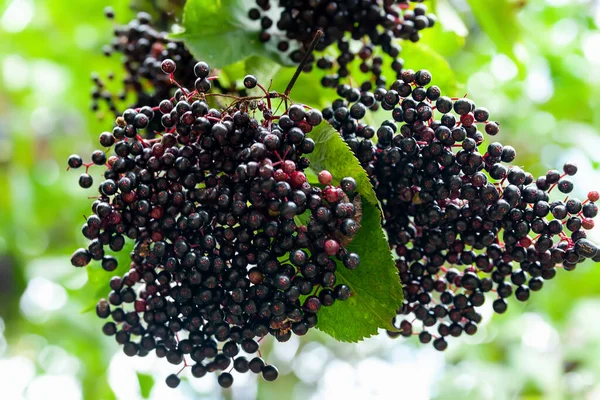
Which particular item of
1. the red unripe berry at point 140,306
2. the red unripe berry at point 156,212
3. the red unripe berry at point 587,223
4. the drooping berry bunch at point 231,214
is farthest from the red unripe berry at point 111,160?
the red unripe berry at point 587,223

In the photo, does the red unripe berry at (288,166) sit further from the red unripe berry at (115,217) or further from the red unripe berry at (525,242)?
the red unripe berry at (525,242)

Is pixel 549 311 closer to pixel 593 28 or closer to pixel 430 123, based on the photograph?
pixel 593 28

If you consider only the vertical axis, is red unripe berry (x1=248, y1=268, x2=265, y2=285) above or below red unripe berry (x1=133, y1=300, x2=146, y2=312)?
above

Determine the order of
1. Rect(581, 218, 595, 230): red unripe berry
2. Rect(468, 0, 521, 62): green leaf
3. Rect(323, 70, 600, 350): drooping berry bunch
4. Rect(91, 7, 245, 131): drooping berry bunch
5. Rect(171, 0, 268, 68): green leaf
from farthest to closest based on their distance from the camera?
Rect(468, 0, 521, 62): green leaf
Rect(91, 7, 245, 131): drooping berry bunch
Rect(171, 0, 268, 68): green leaf
Rect(581, 218, 595, 230): red unripe berry
Rect(323, 70, 600, 350): drooping berry bunch

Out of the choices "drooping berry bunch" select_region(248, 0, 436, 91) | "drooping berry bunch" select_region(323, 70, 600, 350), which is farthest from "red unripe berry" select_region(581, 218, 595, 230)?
"drooping berry bunch" select_region(248, 0, 436, 91)

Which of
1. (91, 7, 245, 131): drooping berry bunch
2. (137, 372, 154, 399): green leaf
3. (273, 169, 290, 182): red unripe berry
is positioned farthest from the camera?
(137, 372, 154, 399): green leaf

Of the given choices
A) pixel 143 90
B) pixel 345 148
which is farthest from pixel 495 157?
pixel 143 90

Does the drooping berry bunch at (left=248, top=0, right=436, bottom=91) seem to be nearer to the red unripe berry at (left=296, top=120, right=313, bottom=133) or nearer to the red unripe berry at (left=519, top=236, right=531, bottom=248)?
the red unripe berry at (left=296, top=120, right=313, bottom=133)
